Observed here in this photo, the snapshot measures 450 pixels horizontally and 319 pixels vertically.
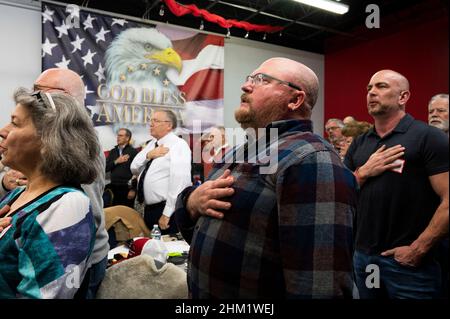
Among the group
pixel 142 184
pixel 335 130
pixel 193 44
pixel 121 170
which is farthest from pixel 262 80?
pixel 193 44

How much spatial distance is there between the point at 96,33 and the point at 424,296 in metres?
4.85

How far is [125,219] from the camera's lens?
2553mm

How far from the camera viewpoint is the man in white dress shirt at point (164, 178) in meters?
3.11

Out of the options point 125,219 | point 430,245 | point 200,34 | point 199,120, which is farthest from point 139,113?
point 430,245

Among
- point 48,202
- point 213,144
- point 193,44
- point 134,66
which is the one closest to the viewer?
point 48,202

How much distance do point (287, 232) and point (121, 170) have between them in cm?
400

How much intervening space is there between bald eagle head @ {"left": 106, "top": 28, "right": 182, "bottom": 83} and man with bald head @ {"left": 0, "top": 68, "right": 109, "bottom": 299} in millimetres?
3356

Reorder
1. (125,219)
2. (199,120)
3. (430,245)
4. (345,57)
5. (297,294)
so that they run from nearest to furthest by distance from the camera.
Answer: (297,294) → (430,245) → (125,219) → (199,120) → (345,57)

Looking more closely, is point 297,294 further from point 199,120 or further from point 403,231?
point 199,120

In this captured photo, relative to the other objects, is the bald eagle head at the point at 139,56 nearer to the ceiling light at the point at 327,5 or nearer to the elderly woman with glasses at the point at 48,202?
the ceiling light at the point at 327,5

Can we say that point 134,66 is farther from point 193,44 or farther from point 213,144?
point 213,144

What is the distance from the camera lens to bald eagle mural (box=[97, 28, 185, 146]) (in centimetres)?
485

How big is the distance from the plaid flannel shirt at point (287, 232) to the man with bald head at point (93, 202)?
18.6 inches

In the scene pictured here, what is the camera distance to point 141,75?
5.04m
